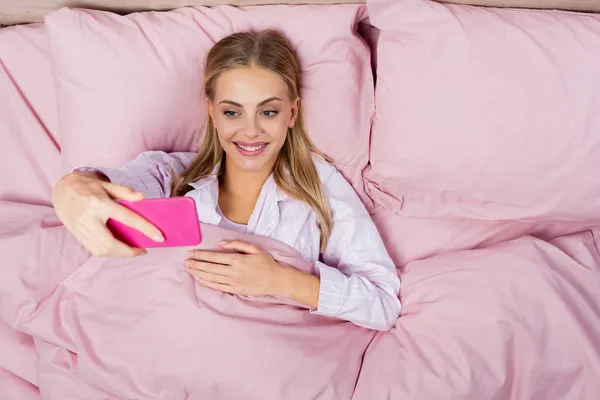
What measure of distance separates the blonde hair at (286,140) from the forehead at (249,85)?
1 cm

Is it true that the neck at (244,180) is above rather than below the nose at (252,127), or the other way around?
below

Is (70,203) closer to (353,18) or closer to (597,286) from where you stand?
(353,18)

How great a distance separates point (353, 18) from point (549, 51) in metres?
0.38

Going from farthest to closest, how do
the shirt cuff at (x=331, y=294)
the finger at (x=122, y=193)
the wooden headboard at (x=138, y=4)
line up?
the wooden headboard at (x=138, y=4) < the shirt cuff at (x=331, y=294) < the finger at (x=122, y=193)

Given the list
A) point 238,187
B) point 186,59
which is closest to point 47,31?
point 186,59

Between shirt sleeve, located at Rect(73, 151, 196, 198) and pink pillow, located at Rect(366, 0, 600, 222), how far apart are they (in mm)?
414

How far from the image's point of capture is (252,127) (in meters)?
1.09

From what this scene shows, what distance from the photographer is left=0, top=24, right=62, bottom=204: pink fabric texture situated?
1.25 m

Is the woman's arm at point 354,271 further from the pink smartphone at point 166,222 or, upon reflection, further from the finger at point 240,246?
the pink smartphone at point 166,222

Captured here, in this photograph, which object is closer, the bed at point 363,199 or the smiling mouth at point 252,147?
the bed at point 363,199

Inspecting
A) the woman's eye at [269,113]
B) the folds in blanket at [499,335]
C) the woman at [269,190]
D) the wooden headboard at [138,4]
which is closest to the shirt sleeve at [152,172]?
the woman at [269,190]

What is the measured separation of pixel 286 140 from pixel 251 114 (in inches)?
6.5

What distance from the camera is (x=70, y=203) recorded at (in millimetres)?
858

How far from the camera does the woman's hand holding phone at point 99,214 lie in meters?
0.82
